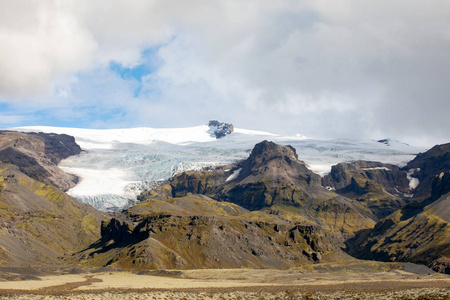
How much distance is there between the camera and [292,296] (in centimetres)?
9538

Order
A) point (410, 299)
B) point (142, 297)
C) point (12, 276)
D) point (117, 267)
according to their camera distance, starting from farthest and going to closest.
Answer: point (117, 267)
point (12, 276)
point (142, 297)
point (410, 299)

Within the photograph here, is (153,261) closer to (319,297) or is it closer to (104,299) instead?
(104,299)

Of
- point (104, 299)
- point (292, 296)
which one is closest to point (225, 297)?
point (292, 296)

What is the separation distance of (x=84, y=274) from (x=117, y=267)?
17.8 m

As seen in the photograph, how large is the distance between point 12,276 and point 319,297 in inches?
4216

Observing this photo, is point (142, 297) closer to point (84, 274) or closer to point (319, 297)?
point (319, 297)

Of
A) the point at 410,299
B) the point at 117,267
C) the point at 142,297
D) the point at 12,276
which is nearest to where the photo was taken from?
the point at 410,299

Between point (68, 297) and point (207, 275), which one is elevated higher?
point (68, 297)

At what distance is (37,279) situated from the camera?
6166 inches

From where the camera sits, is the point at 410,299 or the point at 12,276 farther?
the point at 12,276

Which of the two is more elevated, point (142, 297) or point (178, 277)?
point (142, 297)

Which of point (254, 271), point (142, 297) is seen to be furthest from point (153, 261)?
point (142, 297)

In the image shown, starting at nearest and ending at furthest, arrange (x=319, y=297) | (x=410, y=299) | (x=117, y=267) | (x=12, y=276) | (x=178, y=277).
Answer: (x=410, y=299) < (x=319, y=297) < (x=12, y=276) < (x=178, y=277) < (x=117, y=267)

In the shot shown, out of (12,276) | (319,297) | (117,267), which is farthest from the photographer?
(117,267)
